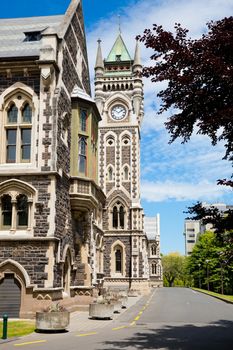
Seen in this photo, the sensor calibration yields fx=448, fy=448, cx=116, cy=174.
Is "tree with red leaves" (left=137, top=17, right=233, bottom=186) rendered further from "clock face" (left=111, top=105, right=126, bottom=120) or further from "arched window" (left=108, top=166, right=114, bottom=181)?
"clock face" (left=111, top=105, right=126, bottom=120)

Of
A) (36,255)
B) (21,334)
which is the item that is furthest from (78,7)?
(21,334)

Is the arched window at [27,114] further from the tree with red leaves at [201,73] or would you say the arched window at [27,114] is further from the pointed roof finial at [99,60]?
the pointed roof finial at [99,60]

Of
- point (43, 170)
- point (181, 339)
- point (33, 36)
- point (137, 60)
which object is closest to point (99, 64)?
point (137, 60)

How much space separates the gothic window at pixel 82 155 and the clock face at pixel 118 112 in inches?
1305

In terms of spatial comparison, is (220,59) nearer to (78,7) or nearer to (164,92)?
(164,92)

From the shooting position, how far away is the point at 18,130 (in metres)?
21.4

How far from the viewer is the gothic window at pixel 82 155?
962 inches

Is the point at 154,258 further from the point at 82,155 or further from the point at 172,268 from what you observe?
the point at 82,155

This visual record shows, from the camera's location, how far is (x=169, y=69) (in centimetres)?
1206

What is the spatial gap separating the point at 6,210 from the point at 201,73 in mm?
12415

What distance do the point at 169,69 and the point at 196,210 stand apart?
3.86 metres

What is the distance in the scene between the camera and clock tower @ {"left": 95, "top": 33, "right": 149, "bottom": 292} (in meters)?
51.5

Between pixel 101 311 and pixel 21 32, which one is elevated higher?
pixel 21 32

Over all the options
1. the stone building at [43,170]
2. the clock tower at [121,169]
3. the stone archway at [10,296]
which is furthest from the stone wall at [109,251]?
the stone archway at [10,296]
